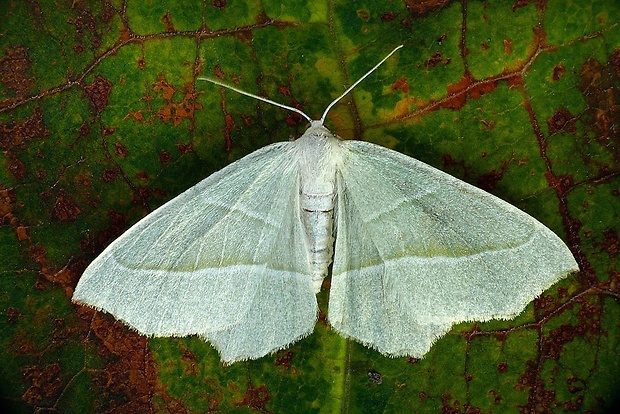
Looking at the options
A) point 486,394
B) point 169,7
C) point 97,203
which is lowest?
point 486,394

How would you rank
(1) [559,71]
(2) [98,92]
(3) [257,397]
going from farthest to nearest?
(3) [257,397]
(2) [98,92]
(1) [559,71]

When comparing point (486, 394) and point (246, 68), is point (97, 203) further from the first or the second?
point (486, 394)

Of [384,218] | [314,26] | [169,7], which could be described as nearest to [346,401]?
[384,218]

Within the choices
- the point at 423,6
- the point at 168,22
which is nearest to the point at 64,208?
the point at 168,22

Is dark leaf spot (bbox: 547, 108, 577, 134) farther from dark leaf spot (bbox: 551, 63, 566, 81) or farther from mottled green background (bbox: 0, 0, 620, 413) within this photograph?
dark leaf spot (bbox: 551, 63, 566, 81)

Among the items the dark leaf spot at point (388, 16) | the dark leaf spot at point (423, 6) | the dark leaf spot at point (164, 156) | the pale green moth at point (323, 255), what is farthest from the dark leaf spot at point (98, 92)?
the dark leaf spot at point (423, 6)

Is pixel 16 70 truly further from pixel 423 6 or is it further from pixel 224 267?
pixel 423 6
